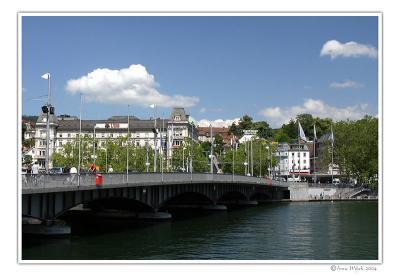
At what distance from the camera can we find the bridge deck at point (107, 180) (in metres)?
42.1

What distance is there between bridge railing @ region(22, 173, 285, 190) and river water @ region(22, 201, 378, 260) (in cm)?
475

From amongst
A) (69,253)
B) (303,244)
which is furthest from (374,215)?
(69,253)

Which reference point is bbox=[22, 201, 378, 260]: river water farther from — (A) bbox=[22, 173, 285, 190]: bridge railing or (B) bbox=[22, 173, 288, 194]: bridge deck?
(A) bbox=[22, 173, 285, 190]: bridge railing

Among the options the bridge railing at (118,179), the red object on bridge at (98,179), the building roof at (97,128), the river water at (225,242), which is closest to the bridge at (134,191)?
the bridge railing at (118,179)

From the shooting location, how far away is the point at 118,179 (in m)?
55.6

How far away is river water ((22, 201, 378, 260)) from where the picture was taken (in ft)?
147

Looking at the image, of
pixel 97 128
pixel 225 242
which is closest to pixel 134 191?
pixel 225 242

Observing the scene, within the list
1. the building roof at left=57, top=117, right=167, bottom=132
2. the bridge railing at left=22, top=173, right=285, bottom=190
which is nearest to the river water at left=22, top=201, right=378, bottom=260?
the bridge railing at left=22, top=173, right=285, bottom=190

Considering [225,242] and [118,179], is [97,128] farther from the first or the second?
[225,242]

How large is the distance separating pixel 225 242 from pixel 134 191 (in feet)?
44.5

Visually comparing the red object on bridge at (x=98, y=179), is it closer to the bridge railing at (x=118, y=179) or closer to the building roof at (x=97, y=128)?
the bridge railing at (x=118, y=179)

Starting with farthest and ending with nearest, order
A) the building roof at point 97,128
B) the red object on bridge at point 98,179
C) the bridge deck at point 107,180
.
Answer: the building roof at point 97,128 → the red object on bridge at point 98,179 → the bridge deck at point 107,180
